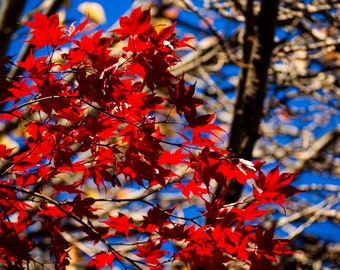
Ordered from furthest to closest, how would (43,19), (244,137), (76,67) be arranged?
(244,137) → (76,67) → (43,19)

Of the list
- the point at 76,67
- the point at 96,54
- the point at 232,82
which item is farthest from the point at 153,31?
the point at 232,82

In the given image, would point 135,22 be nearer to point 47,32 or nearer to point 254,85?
point 47,32

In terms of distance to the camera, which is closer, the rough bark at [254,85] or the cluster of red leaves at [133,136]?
the cluster of red leaves at [133,136]

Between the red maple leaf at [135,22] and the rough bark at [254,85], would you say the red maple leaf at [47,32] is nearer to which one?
the red maple leaf at [135,22]

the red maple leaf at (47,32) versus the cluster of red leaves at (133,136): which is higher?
the red maple leaf at (47,32)

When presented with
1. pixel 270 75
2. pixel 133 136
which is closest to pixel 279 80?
pixel 270 75

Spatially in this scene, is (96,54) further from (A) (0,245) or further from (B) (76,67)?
(A) (0,245)

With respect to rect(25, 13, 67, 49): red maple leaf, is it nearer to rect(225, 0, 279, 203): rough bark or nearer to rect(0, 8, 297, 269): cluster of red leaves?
rect(0, 8, 297, 269): cluster of red leaves

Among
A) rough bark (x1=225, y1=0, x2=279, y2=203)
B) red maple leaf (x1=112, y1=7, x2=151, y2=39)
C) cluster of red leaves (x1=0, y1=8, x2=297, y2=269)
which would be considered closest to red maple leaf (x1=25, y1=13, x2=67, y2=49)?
cluster of red leaves (x1=0, y1=8, x2=297, y2=269)

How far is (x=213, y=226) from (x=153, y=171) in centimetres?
30

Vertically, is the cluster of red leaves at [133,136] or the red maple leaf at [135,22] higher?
the red maple leaf at [135,22]

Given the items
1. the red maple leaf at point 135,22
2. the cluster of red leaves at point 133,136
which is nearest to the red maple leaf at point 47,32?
the cluster of red leaves at point 133,136

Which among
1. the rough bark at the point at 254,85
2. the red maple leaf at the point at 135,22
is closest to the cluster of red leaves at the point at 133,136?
the red maple leaf at the point at 135,22

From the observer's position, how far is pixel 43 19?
4.49 ft
